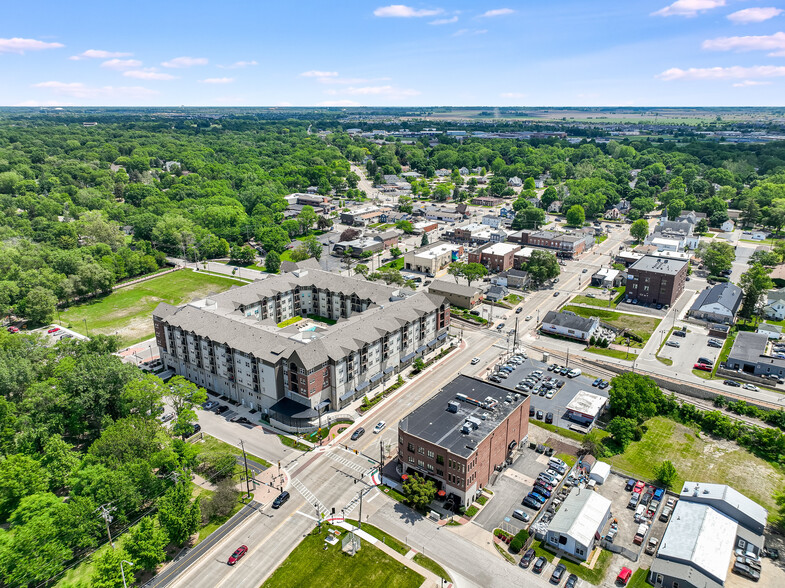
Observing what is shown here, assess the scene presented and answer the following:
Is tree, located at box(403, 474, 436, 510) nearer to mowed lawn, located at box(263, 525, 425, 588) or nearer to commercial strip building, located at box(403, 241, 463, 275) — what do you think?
mowed lawn, located at box(263, 525, 425, 588)

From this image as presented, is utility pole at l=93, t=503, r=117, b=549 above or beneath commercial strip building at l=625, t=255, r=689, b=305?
beneath

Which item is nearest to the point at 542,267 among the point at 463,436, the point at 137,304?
the point at 463,436

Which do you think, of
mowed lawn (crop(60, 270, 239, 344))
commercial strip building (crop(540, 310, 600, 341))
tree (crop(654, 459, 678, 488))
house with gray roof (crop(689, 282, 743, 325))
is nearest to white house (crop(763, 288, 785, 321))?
house with gray roof (crop(689, 282, 743, 325))

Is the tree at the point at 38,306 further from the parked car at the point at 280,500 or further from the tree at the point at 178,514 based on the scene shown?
the parked car at the point at 280,500

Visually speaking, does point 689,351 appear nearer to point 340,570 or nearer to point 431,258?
point 431,258

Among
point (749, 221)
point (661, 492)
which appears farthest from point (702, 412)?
point (749, 221)
